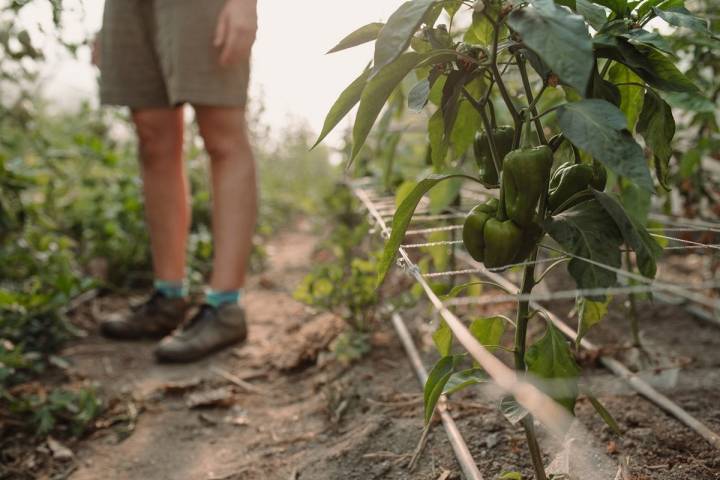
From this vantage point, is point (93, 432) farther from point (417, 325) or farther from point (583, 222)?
point (583, 222)

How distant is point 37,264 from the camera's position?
1.89 metres

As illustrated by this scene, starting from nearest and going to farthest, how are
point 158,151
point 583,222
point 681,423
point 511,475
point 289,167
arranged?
1. point 583,222
2. point 511,475
3. point 681,423
4. point 158,151
5. point 289,167

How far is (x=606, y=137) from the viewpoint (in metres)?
0.62

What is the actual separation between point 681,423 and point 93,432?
125 centimetres

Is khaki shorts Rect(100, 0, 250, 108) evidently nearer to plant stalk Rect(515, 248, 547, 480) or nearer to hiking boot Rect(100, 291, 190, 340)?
hiking boot Rect(100, 291, 190, 340)

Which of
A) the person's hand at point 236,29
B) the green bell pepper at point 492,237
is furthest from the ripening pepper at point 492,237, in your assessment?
the person's hand at point 236,29

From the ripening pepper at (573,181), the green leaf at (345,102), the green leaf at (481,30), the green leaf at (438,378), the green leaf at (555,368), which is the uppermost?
the green leaf at (481,30)

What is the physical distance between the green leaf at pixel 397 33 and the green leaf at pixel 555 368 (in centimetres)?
39

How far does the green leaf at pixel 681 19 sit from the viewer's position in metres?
0.73

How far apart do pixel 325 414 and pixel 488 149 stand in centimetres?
76

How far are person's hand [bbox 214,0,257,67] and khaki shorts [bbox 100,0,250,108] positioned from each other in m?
0.05

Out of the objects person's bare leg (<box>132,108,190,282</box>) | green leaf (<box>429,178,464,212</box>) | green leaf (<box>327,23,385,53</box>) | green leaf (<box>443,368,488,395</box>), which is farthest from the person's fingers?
green leaf (<box>443,368,488,395</box>)

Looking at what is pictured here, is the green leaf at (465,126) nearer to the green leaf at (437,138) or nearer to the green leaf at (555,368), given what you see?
the green leaf at (437,138)

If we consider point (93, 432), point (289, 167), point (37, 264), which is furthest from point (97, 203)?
point (289, 167)
